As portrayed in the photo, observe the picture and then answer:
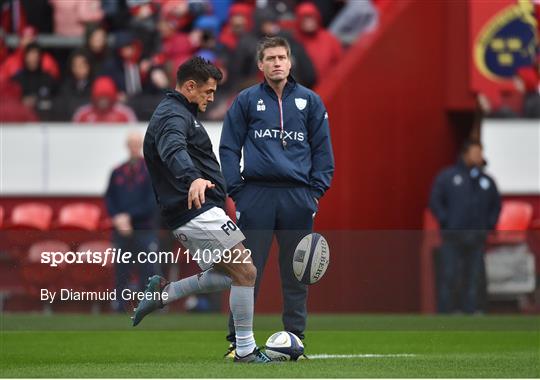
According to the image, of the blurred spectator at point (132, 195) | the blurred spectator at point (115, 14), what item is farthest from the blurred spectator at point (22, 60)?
the blurred spectator at point (132, 195)

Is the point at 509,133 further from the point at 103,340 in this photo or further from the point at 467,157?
the point at 103,340

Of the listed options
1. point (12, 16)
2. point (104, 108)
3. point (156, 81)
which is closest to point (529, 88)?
point (156, 81)

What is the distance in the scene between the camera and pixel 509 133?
18891mm

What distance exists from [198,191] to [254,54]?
32.1 feet

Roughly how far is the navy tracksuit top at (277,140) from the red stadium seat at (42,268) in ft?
4.48

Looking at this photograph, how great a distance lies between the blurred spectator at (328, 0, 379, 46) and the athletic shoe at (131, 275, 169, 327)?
1001 centimetres

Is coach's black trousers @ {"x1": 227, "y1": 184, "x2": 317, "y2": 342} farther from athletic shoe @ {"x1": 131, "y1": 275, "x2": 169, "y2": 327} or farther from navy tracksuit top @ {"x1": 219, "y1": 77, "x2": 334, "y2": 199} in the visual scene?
athletic shoe @ {"x1": 131, "y1": 275, "x2": 169, "y2": 327}

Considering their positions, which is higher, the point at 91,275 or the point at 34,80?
the point at 34,80

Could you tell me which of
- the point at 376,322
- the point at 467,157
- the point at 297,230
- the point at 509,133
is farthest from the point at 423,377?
the point at 509,133

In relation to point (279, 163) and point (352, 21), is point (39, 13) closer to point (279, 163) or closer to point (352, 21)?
point (352, 21)

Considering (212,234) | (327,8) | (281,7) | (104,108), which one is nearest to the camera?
(212,234)

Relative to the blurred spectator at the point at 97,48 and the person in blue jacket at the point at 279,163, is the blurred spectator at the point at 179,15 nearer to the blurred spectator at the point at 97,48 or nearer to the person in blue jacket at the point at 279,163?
the blurred spectator at the point at 97,48

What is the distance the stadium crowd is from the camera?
62.3ft

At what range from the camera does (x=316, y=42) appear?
18984 millimetres
